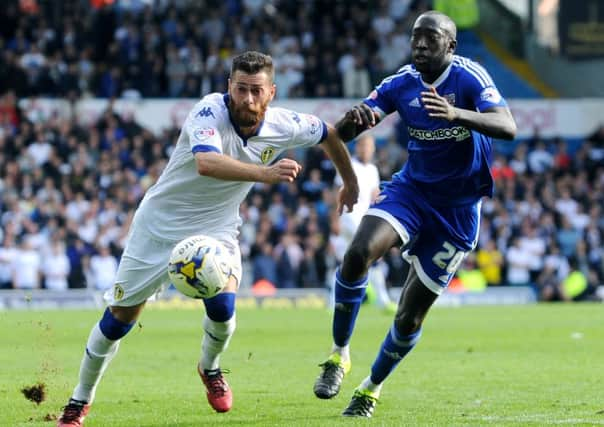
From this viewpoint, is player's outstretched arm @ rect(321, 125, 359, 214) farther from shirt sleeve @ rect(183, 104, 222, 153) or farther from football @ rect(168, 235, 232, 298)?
football @ rect(168, 235, 232, 298)

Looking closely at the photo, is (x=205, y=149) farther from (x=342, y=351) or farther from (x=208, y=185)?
(x=342, y=351)

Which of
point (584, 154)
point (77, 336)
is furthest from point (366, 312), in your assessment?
point (584, 154)

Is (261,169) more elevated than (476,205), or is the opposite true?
(261,169)

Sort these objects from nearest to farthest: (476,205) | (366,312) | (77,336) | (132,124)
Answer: (476,205), (77,336), (366,312), (132,124)

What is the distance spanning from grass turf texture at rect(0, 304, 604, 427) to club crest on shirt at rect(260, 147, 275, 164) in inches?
67.0

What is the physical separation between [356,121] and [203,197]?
1.18 meters

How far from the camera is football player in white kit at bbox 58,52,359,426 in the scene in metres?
7.73

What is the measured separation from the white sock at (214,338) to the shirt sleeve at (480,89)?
217 cm

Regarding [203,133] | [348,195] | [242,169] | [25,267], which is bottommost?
[25,267]

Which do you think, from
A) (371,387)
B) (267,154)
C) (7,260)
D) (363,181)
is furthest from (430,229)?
(7,260)

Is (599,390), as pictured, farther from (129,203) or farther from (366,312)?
(129,203)

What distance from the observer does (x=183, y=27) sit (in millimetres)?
31141

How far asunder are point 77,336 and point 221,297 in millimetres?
8110

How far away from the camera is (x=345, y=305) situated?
8.54 meters
